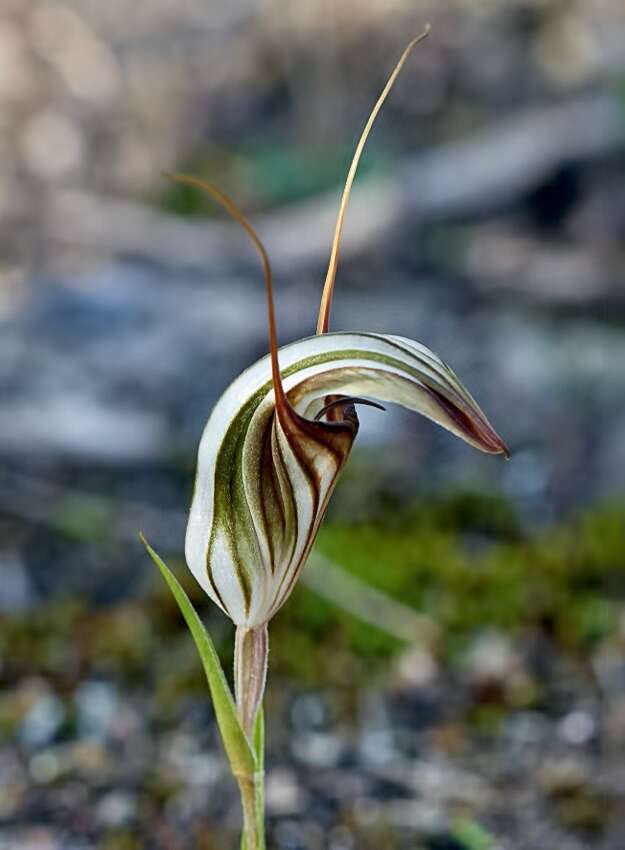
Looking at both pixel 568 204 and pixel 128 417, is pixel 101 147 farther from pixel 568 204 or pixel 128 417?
pixel 128 417

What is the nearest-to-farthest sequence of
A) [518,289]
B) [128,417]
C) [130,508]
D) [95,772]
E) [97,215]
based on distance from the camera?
1. [95,772]
2. [130,508]
3. [128,417]
4. [518,289]
5. [97,215]

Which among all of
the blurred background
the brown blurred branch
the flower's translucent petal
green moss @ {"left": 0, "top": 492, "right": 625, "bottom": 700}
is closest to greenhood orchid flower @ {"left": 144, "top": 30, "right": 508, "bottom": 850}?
the flower's translucent petal

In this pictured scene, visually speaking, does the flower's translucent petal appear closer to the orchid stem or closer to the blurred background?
the orchid stem

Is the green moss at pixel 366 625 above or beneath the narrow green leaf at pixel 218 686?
above

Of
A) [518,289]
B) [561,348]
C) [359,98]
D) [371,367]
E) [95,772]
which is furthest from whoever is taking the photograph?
[359,98]

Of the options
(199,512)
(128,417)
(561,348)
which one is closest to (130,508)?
(128,417)

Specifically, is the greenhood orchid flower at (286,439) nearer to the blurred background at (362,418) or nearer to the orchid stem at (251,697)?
the orchid stem at (251,697)

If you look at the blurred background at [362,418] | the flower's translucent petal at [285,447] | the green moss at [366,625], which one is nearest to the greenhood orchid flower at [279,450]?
the flower's translucent petal at [285,447]
